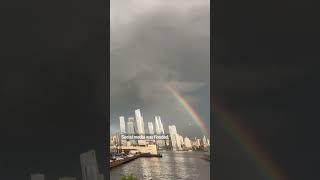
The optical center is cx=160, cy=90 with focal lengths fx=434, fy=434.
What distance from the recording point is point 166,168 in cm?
439

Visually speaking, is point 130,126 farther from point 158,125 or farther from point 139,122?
point 158,125

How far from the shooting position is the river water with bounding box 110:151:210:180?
4145 mm

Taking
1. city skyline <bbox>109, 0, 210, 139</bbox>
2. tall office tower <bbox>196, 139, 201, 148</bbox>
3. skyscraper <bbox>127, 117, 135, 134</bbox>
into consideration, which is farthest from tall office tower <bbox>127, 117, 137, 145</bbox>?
tall office tower <bbox>196, 139, 201, 148</bbox>

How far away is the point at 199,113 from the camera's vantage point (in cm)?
434

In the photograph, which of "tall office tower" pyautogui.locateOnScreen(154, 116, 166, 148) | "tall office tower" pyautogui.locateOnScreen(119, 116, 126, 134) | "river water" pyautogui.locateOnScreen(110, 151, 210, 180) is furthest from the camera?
"tall office tower" pyautogui.locateOnScreen(154, 116, 166, 148)

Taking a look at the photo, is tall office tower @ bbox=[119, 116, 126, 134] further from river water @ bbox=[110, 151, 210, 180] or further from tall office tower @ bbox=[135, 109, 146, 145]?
river water @ bbox=[110, 151, 210, 180]

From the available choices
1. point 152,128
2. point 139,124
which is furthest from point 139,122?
point 152,128

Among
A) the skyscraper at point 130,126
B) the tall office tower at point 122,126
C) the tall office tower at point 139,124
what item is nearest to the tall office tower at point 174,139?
the tall office tower at point 139,124
